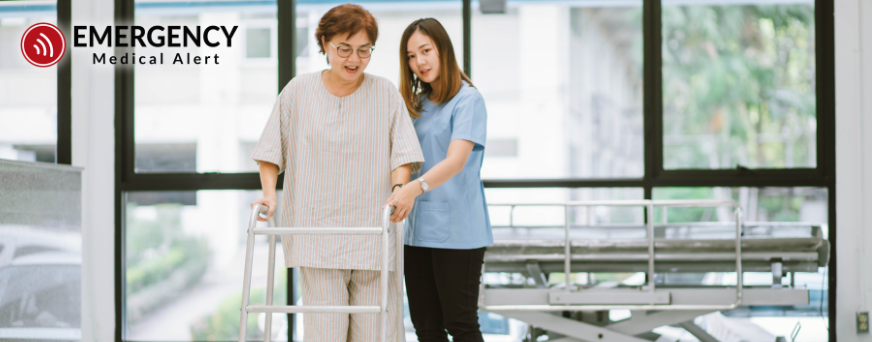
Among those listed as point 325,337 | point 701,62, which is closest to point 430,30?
point 325,337

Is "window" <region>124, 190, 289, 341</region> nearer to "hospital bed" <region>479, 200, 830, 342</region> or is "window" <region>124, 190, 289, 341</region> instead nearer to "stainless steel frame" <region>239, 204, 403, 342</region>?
"hospital bed" <region>479, 200, 830, 342</region>

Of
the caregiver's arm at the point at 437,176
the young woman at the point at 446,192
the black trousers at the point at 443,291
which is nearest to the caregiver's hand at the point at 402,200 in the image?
the caregiver's arm at the point at 437,176

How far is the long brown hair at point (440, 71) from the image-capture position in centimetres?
196

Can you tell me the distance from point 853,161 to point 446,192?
1968mm

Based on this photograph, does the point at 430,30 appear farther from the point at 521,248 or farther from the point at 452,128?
the point at 521,248

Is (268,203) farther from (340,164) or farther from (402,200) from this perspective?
(402,200)

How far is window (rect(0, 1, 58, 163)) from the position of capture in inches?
125

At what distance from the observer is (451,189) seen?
1.99m

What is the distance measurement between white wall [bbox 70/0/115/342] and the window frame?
1.3 inches

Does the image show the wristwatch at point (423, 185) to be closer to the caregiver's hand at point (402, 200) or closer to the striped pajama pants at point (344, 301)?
the caregiver's hand at point (402, 200)

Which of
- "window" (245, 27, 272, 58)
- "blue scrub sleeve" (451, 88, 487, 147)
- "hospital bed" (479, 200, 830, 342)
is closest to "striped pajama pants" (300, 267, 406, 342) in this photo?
"blue scrub sleeve" (451, 88, 487, 147)

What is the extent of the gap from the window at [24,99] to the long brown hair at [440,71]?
206 cm

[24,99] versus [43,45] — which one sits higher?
[43,45]

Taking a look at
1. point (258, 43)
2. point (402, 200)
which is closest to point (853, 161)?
point (402, 200)
